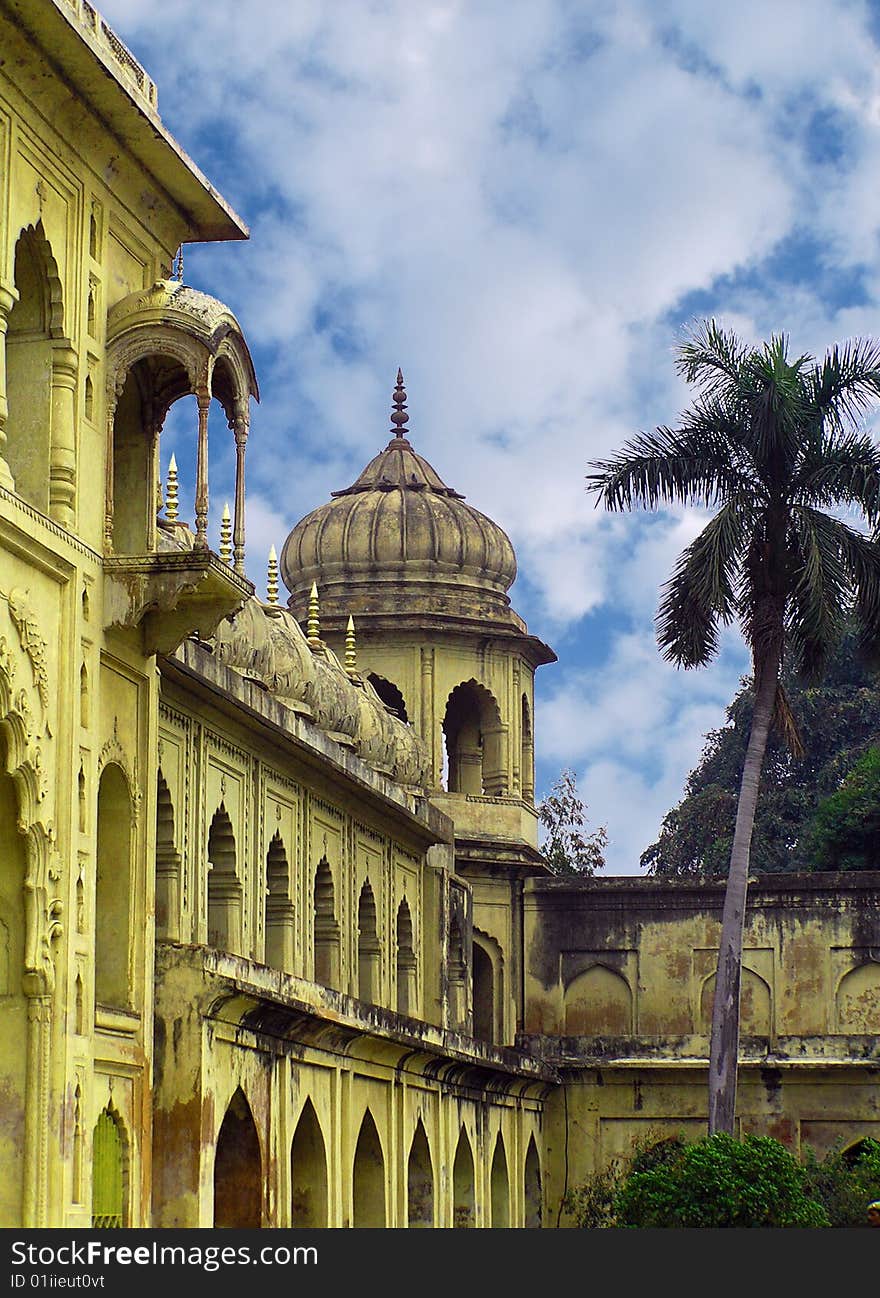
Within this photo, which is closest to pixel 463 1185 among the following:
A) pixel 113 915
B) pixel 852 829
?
pixel 113 915

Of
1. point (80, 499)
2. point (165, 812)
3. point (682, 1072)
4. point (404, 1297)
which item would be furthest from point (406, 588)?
point (404, 1297)

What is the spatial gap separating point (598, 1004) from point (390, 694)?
470 cm

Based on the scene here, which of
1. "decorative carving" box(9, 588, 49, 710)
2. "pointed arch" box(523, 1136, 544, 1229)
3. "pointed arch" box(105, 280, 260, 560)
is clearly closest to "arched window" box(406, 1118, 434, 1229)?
"pointed arch" box(523, 1136, 544, 1229)

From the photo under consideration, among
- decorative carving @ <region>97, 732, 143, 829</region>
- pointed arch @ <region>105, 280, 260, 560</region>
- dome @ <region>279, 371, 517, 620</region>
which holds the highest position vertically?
dome @ <region>279, 371, 517, 620</region>

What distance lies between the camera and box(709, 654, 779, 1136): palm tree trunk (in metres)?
24.6

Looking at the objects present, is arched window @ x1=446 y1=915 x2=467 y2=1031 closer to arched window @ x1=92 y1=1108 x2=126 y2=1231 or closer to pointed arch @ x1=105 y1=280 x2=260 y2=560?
pointed arch @ x1=105 y1=280 x2=260 y2=560

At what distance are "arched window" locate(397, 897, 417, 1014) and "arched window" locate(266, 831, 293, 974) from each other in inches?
157

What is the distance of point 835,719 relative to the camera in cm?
4656

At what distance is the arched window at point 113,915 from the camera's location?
598 inches

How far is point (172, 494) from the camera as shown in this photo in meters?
20.8

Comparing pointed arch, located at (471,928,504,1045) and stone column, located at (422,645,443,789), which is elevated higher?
stone column, located at (422,645,443,789)

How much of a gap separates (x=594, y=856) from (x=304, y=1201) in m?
26.1

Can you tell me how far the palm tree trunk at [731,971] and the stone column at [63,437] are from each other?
11622mm

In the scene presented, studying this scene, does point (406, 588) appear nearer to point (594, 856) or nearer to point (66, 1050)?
point (594, 856)
